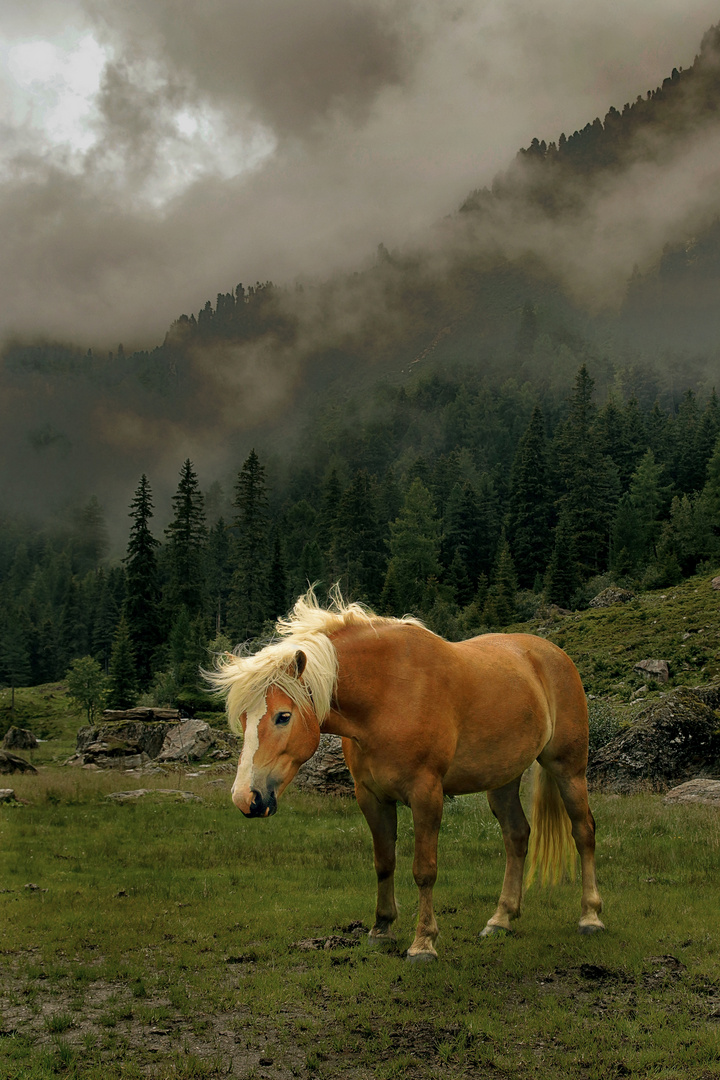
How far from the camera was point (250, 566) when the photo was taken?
90188 millimetres

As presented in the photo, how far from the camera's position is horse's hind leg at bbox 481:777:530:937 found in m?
8.49

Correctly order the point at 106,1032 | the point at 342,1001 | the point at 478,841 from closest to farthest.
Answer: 1. the point at 106,1032
2. the point at 342,1001
3. the point at 478,841

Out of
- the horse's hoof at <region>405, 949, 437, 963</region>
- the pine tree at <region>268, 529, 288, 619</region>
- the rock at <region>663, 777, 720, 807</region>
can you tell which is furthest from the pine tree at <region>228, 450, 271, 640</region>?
the horse's hoof at <region>405, 949, 437, 963</region>

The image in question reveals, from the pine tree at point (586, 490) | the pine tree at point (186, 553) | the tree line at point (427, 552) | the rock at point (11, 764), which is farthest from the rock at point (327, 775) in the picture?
the pine tree at point (186, 553)

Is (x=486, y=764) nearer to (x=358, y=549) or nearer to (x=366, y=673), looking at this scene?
(x=366, y=673)

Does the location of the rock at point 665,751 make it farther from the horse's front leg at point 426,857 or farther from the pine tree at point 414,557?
the pine tree at point 414,557

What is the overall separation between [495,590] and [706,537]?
20.4 metres

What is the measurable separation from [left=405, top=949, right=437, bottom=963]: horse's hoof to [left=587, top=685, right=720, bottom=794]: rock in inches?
502

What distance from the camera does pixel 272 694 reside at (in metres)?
6.75

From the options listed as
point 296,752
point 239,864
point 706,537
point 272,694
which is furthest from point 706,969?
point 706,537

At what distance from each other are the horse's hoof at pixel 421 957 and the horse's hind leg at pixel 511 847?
1.38 m

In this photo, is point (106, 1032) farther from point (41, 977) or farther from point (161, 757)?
point (161, 757)

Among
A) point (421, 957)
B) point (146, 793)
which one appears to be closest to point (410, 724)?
point (421, 957)

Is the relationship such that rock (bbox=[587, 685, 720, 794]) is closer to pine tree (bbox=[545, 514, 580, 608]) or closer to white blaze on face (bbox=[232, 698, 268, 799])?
white blaze on face (bbox=[232, 698, 268, 799])
